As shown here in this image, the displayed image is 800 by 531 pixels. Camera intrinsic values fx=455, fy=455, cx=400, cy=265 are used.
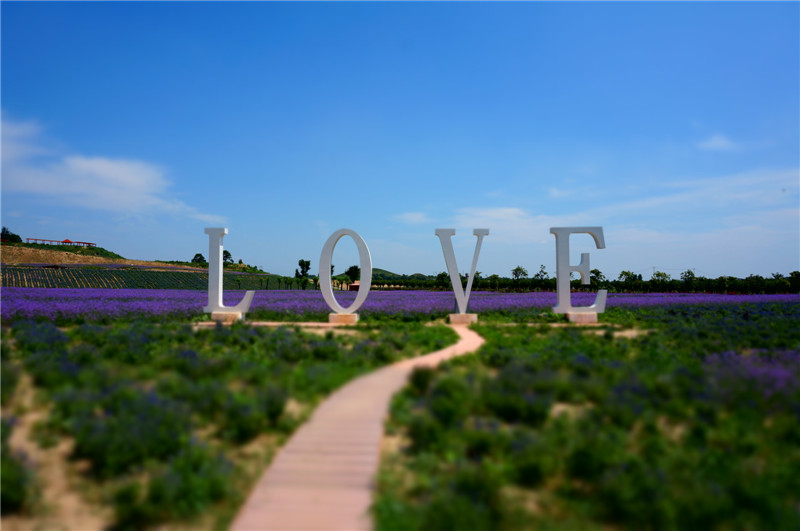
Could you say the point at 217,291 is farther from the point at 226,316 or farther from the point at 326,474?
the point at 326,474

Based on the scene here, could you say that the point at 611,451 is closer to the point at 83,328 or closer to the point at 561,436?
the point at 561,436

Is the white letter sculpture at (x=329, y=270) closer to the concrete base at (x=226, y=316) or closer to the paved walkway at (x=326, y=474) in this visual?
the concrete base at (x=226, y=316)

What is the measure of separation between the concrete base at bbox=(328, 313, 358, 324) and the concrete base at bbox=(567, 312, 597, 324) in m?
8.79

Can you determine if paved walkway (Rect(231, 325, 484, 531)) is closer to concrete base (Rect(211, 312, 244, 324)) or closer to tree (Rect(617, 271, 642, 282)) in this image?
concrete base (Rect(211, 312, 244, 324))

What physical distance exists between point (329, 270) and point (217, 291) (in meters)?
4.71

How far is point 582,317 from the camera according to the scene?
61.2 ft

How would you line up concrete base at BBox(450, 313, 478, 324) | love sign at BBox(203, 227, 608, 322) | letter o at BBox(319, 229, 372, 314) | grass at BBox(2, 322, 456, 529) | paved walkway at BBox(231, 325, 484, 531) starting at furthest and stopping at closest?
1. concrete base at BBox(450, 313, 478, 324)
2. love sign at BBox(203, 227, 608, 322)
3. letter o at BBox(319, 229, 372, 314)
4. grass at BBox(2, 322, 456, 529)
5. paved walkway at BBox(231, 325, 484, 531)

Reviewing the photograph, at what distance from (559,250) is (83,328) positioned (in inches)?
659

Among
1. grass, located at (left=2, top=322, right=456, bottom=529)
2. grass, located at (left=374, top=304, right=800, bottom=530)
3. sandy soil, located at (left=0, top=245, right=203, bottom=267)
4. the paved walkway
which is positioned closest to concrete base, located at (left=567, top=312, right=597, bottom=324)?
grass, located at (left=374, top=304, right=800, bottom=530)

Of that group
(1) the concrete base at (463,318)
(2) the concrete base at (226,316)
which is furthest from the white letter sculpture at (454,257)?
(2) the concrete base at (226,316)

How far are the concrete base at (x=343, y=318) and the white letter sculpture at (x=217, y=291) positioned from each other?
3379 mm

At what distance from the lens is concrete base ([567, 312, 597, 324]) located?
60.5 ft

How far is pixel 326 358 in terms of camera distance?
10453 millimetres

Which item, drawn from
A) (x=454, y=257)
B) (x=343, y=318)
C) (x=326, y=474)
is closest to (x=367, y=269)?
(x=343, y=318)
